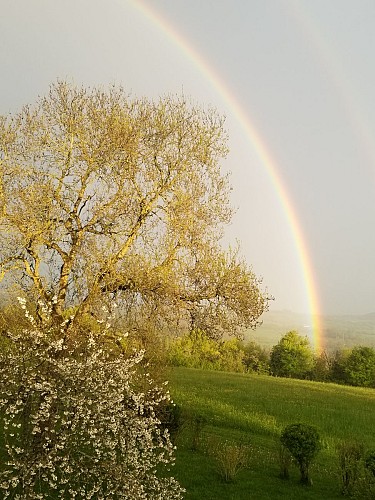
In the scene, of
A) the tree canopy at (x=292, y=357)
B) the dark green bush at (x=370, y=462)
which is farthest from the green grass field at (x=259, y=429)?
the tree canopy at (x=292, y=357)

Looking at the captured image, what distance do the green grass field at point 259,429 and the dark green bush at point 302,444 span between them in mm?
605

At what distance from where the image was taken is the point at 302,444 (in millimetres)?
16609

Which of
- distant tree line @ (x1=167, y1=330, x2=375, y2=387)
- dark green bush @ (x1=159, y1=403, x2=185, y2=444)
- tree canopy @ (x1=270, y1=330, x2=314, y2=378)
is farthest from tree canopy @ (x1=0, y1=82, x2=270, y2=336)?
tree canopy @ (x1=270, y1=330, x2=314, y2=378)

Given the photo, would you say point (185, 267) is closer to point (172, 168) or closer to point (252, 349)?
point (172, 168)

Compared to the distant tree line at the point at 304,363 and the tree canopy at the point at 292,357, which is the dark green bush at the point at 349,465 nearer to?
the distant tree line at the point at 304,363

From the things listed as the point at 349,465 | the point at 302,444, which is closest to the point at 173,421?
the point at 302,444

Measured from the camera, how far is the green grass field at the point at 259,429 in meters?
15.7

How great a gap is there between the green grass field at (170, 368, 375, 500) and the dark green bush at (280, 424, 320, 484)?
0.60m

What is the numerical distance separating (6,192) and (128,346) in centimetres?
786

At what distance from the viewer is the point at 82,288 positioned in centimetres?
1819

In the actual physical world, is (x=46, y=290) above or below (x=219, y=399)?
above

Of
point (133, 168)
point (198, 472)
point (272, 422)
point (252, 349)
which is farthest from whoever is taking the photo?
point (252, 349)

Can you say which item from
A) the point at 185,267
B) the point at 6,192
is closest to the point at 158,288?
the point at 185,267

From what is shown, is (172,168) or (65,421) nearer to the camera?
(65,421)
